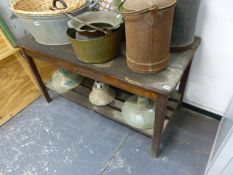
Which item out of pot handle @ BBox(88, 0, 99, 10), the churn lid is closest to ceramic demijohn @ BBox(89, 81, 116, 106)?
pot handle @ BBox(88, 0, 99, 10)

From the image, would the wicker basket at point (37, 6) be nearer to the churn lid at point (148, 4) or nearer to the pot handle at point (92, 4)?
the pot handle at point (92, 4)

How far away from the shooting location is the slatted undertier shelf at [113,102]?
1330 millimetres

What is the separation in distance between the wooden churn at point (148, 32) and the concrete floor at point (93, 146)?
0.61 m

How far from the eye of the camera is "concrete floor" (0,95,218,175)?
1.23 m

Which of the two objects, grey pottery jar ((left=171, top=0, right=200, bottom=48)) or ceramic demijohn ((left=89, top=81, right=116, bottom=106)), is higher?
grey pottery jar ((left=171, top=0, right=200, bottom=48))

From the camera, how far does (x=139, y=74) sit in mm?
924

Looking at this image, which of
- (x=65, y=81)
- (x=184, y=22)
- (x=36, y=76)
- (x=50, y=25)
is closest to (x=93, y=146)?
(x=65, y=81)

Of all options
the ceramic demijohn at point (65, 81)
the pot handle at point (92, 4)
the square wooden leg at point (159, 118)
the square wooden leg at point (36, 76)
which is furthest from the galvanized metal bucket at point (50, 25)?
the square wooden leg at point (159, 118)

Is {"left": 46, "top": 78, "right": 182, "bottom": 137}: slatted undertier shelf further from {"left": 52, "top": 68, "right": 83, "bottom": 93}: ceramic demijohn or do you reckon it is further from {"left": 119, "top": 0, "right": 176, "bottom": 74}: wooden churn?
{"left": 119, "top": 0, "right": 176, "bottom": 74}: wooden churn

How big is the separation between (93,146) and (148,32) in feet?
2.81

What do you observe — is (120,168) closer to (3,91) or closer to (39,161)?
(39,161)

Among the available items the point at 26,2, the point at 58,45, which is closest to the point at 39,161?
the point at 58,45

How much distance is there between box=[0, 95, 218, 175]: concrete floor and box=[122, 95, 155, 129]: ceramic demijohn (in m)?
0.20

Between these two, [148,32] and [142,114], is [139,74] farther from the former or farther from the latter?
[142,114]
